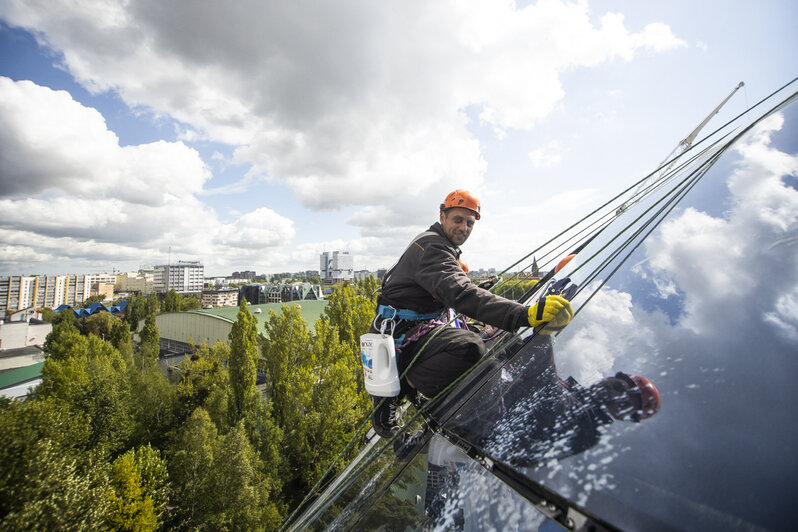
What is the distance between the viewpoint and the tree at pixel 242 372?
745 inches

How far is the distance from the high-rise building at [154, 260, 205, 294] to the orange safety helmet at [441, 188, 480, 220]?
178 meters

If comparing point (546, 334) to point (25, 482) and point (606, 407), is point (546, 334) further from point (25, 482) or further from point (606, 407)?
point (25, 482)

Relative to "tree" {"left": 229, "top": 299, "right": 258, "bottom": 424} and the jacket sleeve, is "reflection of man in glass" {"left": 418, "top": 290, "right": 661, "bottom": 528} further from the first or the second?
"tree" {"left": 229, "top": 299, "right": 258, "bottom": 424}

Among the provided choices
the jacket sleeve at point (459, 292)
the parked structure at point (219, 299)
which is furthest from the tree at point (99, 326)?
the jacket sleeve at point (459, 292)

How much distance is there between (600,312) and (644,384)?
1.26ft

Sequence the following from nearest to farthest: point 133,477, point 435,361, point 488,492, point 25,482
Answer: point 488,492
point 435,361
point 25,482
point 133,477

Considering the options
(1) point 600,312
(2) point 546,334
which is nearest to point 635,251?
(1) point 600,312

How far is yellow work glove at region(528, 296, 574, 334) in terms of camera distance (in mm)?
1426

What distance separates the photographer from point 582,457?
3.00ft

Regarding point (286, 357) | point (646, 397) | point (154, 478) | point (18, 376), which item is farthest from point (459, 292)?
point (18, 376)

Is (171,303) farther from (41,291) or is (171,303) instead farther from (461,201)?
(41,291)

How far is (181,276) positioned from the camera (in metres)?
158

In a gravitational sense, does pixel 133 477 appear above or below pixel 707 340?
below

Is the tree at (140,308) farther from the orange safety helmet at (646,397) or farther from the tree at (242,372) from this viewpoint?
the orange safety helmet at (646,397)
